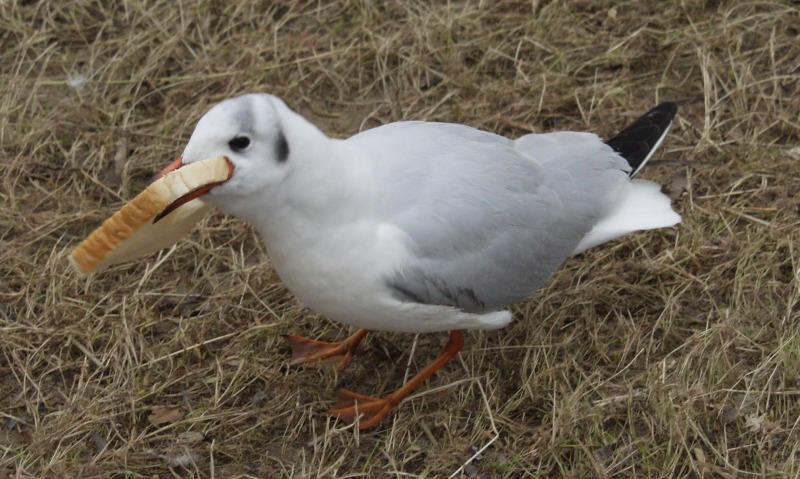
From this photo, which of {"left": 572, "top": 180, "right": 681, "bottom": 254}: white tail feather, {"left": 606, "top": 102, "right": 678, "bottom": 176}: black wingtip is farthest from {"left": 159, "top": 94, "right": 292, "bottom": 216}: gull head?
{"left": 606, "top": 102, "right": 678, "bottom": 176}: black wingtip

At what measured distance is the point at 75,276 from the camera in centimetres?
423

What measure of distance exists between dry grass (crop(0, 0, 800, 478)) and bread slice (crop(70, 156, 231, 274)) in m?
0.79

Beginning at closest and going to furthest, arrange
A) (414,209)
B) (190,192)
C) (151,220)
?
(190,192), (151,220), (414,209)

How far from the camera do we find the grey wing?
3303 mm

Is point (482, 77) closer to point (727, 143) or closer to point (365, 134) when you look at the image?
point (727, 143)

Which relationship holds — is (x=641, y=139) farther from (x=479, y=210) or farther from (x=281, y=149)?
(x=281, y=149)

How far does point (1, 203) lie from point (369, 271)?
89.7 inches

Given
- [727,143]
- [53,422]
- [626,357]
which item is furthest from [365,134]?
[727,143]

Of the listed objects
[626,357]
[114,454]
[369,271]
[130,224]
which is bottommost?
[626,357]

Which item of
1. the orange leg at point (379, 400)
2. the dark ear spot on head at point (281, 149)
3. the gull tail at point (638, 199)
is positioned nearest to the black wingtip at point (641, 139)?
the gull tail at point (638, 199)

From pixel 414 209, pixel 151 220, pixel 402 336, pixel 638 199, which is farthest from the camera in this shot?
pixel 402 336

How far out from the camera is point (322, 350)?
403cm

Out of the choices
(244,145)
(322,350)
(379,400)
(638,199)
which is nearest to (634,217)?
(638,199)

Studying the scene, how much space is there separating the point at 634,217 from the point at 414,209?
101 cm
